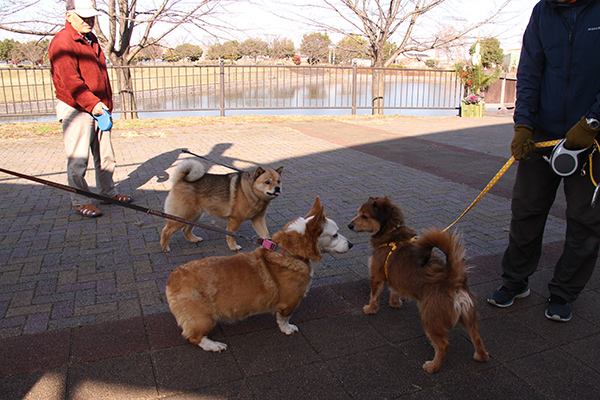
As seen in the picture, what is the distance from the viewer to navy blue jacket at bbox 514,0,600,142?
297 centimetres

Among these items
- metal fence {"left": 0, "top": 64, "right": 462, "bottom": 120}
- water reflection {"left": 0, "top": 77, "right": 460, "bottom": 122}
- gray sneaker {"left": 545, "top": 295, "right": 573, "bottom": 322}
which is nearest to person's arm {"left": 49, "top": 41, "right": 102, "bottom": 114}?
gray sneaker {"left": 545, "top": 295, "right": 573, "bottom": 322}

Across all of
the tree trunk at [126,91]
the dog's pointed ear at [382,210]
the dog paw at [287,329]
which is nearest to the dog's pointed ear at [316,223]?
the dog's pointed ear at [382,210]

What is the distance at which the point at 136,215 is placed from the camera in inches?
223

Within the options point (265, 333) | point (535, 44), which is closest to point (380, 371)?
point (265, 333)

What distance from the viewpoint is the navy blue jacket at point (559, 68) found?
297 cm

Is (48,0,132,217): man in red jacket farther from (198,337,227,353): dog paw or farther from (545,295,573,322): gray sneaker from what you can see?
(545,295,573,322): gray sneaker

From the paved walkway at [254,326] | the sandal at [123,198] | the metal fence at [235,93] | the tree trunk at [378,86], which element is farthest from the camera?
the tree trunk at [378,86]

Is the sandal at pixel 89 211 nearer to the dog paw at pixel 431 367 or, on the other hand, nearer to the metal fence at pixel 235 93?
the dog paw at pixel 431 367

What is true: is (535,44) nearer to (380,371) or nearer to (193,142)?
(380,371)

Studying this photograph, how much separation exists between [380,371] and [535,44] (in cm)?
274

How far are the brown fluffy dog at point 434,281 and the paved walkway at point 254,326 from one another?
9.9 inches

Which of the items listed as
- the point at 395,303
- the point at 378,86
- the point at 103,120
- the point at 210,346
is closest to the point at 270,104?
the point at 378,86

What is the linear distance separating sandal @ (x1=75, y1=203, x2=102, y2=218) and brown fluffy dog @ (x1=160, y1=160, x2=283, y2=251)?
151cm

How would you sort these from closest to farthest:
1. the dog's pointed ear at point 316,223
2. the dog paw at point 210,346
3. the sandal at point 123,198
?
the dog paw at point 210,346, the dog's pointed ear at point 316,223, the sandal at point 123,198
